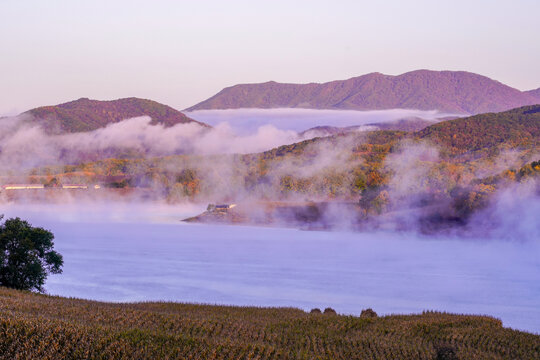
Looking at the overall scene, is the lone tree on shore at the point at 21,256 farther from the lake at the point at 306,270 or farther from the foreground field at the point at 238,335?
the lake at the point at 306,270

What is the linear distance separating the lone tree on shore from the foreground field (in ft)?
32.8

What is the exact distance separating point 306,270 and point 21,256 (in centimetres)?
5638

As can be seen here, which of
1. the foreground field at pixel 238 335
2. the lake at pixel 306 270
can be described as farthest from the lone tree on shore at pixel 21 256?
the lake at pixel 306 270

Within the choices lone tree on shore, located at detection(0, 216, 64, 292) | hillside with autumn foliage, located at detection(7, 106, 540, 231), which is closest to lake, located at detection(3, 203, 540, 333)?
hillside with autumn foliage, located at detection(7, 106, 540, 231)

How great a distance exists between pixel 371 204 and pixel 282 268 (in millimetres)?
55015

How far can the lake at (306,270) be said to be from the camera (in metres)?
66.1

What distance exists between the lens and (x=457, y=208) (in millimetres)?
129750

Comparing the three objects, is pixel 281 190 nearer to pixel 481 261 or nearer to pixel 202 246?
pixel 202 246

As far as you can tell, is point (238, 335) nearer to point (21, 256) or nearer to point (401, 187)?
point (21, 256)

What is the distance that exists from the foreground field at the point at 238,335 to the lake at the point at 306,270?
22987 mm

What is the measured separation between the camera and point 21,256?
43156mm

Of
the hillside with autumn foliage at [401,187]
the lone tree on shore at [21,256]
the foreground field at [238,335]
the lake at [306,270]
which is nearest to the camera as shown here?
the foreground field at [238,335]

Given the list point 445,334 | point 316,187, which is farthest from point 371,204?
point 445,334

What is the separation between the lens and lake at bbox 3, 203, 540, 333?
66.1 metres
